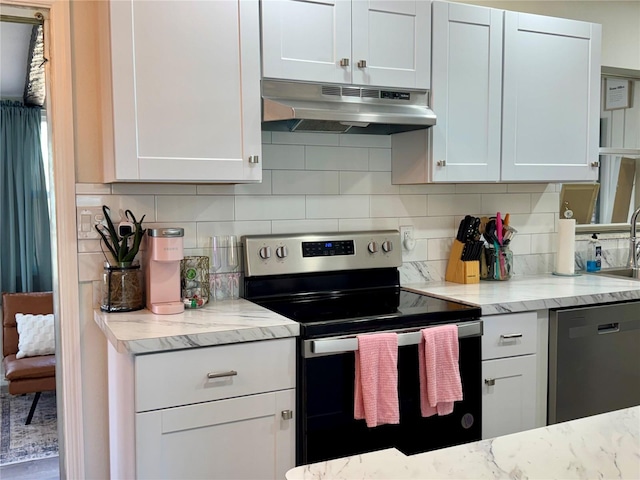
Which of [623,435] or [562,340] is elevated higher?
[623,435]

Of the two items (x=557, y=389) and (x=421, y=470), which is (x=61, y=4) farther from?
(x=557, y=389)

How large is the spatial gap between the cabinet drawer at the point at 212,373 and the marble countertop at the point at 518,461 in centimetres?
104

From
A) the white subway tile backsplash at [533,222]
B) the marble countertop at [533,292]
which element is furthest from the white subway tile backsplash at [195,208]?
the white subway tile backsplash at [533,222]

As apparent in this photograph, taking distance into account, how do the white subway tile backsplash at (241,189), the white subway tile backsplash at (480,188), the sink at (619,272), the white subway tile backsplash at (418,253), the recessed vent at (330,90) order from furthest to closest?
the sink at (619,272)
the white subway tile backsplash at (480,188)
the white subway tile backsplash at (418,253)
the white subway tile backsplash at (241,189)
the recessed vent at (330,90)

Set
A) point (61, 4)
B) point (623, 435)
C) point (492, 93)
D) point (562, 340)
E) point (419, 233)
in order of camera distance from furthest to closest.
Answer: point (419, 233), point (492, 93), point (562, 340), point (61, 4), point (623, 435)

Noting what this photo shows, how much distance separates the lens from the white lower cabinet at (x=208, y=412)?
6.06ft

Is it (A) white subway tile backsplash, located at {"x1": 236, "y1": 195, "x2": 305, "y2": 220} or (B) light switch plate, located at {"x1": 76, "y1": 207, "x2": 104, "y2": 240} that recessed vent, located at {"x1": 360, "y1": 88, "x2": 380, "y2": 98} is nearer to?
(A) white subway tile backsplash, located at {"x1": 236, "y1": 195, "x2": 305, "y2": 220}

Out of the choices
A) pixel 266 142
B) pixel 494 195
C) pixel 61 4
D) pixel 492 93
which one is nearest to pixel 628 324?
pixel 494 195

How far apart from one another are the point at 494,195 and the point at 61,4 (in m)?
2.22

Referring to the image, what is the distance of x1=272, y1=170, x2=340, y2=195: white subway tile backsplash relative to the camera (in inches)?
104

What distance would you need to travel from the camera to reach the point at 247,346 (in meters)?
1.97

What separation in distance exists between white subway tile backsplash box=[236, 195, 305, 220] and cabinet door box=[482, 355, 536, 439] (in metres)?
1.05

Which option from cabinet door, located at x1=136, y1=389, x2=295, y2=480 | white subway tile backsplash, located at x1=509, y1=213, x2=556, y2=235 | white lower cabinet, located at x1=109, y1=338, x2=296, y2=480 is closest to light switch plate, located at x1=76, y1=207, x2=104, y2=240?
white lower cabinet, located at x1=109, y1=338, x2=296, y2=480

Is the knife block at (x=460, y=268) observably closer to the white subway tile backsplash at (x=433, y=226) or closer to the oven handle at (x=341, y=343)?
the white subway tile backsplash at (x=433, y=226)
